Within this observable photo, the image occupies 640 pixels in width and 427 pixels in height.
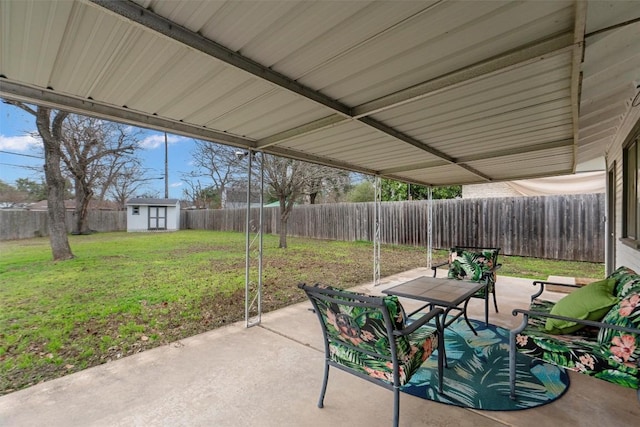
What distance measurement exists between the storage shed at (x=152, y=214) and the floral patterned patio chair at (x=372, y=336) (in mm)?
18812

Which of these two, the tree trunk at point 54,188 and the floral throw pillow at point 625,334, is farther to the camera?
the tree trunk at point 54,188

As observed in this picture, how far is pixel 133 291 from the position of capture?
4.90 m

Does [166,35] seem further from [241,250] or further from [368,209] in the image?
[368,209]

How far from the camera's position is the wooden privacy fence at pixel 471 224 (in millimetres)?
6766

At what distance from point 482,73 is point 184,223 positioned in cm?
1995

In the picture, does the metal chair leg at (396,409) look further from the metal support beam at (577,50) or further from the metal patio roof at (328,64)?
the metal support beam at (577,50)

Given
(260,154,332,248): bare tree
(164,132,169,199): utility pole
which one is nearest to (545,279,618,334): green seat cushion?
(260,154,332,248): bare tree

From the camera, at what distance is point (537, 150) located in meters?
3.59

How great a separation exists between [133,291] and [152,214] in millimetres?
15610

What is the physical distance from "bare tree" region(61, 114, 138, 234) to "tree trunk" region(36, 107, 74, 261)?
2517mm

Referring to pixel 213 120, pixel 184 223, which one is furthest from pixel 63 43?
pixel 184 223

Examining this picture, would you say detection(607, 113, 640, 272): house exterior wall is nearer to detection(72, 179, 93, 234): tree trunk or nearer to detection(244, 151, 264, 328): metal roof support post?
detection(244, 151, 264, 328): metal roof support post

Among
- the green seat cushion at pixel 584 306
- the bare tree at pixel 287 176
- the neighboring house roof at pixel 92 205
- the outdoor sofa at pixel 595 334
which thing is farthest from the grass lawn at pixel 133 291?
the neighboring house roof at pixel 92 205

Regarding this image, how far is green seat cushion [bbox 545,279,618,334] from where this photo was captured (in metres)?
2.06
